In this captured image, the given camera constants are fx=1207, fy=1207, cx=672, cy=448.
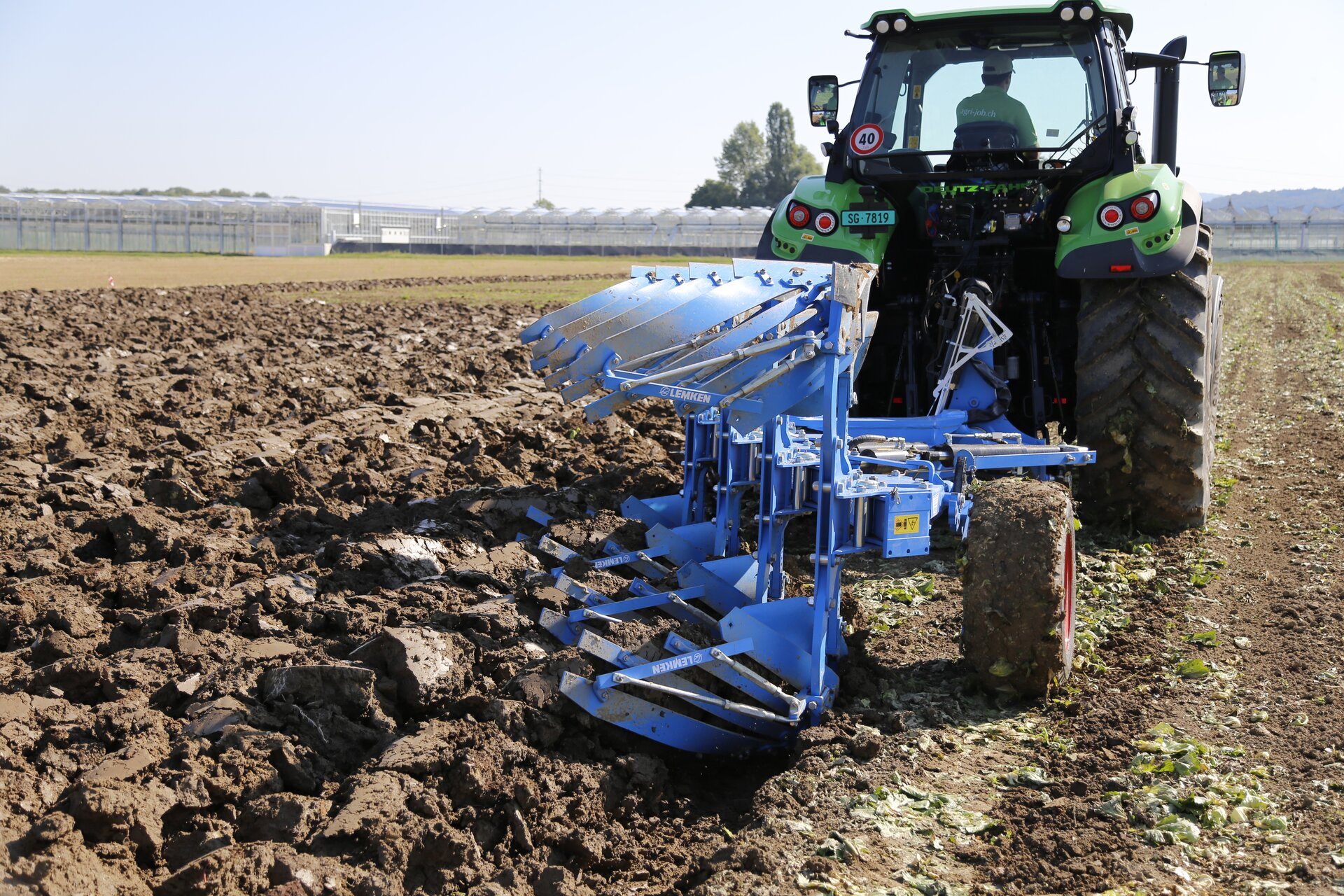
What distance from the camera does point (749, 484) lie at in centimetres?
520

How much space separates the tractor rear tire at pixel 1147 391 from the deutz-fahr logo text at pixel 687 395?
117 inches

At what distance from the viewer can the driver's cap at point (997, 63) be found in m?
6.68

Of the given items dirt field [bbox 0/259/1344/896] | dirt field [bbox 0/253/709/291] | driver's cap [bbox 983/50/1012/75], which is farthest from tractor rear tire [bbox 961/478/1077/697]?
Result: dirt field [bbox 0/253/709/291]

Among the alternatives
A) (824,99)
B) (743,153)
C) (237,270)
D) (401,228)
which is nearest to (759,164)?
(743,153)

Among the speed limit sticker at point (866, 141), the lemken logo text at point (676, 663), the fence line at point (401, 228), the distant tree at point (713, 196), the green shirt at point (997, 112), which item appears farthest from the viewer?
the distant tree at point (713, 196)

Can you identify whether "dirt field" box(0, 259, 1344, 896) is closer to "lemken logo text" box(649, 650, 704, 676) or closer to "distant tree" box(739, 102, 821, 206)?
"lemken logo text" box(649, 650, 704, 676)

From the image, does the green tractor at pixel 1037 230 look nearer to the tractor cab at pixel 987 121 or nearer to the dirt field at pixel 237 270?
the tractor cab at pixel 987 121

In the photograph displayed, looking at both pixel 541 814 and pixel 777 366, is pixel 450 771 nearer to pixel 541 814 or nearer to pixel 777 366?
pixel 541 814

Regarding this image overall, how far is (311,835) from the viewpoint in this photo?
3.19 m

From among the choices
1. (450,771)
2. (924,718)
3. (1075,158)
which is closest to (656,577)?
(924,718)

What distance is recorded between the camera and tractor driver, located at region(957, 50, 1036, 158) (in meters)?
6.55

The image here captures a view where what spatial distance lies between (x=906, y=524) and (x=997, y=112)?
3.29 metres

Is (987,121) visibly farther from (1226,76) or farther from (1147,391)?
(1147,391)

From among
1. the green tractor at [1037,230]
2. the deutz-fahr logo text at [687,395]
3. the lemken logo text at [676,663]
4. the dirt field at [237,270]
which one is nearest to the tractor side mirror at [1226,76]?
the green tractor at [1037,230]
